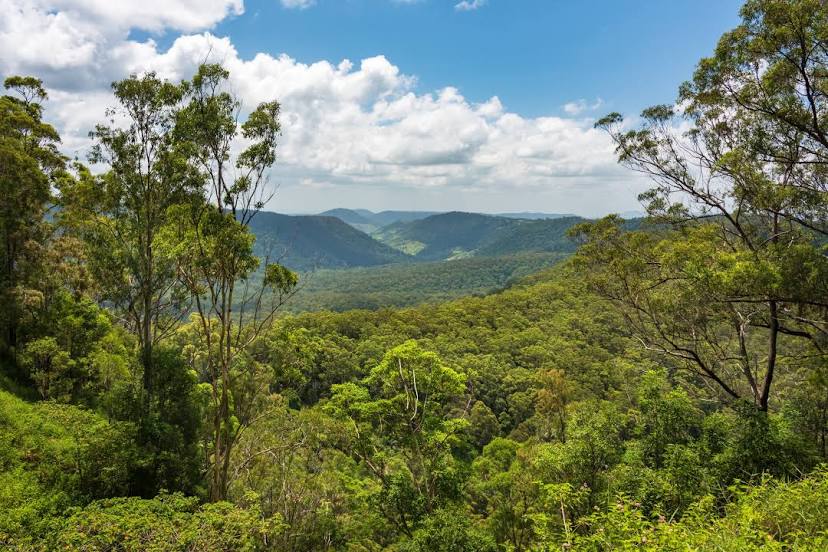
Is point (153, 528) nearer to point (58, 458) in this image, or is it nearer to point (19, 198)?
point (58, 458)

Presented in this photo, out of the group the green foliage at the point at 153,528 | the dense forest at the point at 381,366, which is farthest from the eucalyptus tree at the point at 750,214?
the green foliage at the point at 153,528

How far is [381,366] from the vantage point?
58.8 feet

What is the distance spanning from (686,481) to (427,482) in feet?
30.3

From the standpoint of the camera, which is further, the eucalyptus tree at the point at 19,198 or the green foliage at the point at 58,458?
the eucalyptus tree at the point at 19,198

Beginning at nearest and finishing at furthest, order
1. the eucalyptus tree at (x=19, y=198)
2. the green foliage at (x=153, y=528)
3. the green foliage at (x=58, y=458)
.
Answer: the green foliage at (x=153, y=528) < the green foliage at (x=58, y=458) < the eucalyptus tree at (x=19, y=198)

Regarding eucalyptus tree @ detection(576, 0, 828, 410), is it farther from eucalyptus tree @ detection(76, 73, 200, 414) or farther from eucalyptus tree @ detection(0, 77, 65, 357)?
eucalyptus tree @ detection(0, 77, 65, 357)

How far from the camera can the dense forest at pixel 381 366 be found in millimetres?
9727

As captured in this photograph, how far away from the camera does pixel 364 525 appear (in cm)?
1933

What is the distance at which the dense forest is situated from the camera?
31.9 feet

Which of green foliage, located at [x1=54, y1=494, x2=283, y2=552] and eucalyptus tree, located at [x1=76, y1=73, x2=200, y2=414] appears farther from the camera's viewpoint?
eucalyptus tree, located at [x1=76, y1=73, x2=200, y2=414]

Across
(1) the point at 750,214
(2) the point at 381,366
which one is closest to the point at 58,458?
(2) the point at 381,366

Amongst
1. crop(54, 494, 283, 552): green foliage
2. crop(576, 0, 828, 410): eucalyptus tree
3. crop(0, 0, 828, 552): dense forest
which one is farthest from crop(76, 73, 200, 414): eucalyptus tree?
crop(576, 0, 828, 410): eucalyptus tree

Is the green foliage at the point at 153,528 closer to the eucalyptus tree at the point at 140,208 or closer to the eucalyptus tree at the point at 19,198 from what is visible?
the eucalyptus tree at the point at 140,208

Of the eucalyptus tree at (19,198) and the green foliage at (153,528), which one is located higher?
the eucalyptus tree at (19,198)
